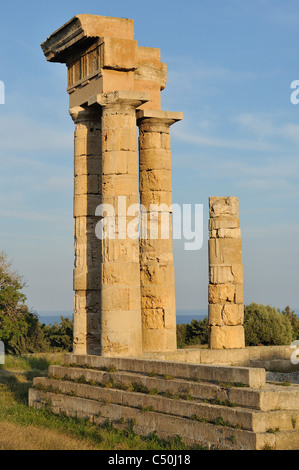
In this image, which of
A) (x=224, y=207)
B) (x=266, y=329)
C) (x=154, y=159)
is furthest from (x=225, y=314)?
(x=266, y=329)

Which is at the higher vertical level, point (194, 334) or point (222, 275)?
point (222, 275)

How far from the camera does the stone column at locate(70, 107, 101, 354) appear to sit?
17422 millimetres

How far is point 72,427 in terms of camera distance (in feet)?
46.7

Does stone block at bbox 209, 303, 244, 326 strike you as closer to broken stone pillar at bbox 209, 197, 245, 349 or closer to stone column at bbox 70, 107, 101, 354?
broken stone pillar at bbox 209, 197, 245, 349

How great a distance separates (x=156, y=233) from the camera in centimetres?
1806

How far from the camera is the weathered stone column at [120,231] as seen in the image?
1577cm

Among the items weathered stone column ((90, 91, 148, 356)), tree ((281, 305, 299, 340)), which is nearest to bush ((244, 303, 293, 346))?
tree ((281, 305, 299, 340))

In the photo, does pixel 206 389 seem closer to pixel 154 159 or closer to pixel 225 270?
pixel 154 159

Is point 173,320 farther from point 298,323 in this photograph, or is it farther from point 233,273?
point 298,323

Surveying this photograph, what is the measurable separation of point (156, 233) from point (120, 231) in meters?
2.18
